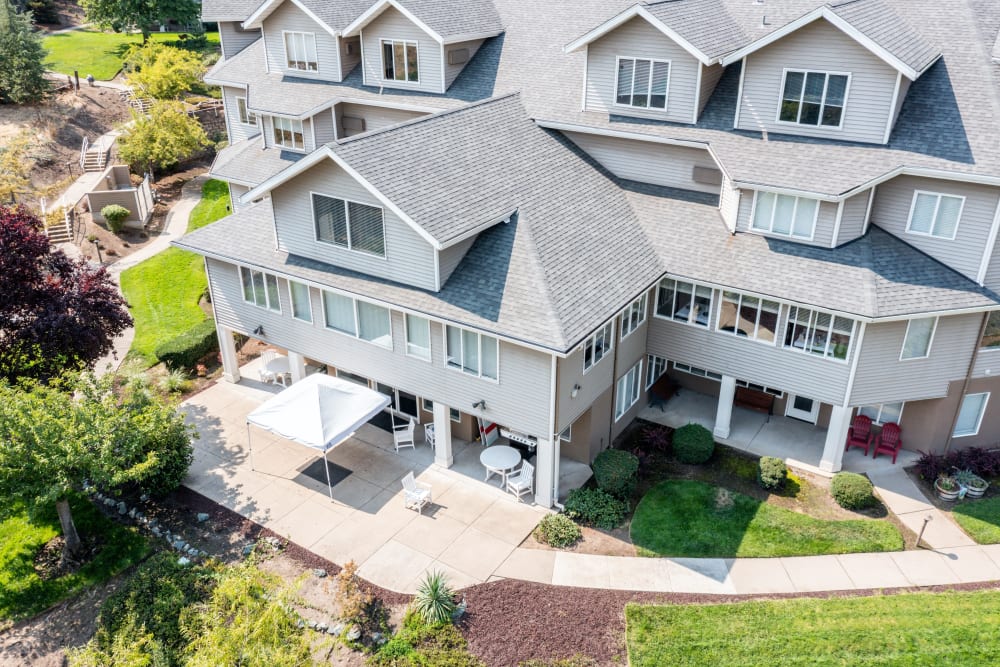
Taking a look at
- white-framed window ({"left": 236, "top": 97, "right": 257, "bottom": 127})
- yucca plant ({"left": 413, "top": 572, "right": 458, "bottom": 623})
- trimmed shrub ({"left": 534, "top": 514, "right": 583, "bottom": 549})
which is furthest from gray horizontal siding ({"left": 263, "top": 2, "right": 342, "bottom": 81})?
yucca plant ({"left": 413, "top": 572, "right": 458, "bottom": 623})

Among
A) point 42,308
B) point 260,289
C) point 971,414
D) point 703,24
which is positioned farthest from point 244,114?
point 971,414

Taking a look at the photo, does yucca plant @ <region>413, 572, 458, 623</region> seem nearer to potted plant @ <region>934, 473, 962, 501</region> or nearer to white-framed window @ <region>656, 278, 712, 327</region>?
white-framed window @ <region>656, 278, 712, 327</region>

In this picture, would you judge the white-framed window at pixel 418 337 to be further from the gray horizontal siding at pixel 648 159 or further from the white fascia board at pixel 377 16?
the white fascia board at pixel 377 16

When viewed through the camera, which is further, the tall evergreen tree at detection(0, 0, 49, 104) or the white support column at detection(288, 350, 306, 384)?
the tall evergreen tree at detection(0, 0, 49, 104)

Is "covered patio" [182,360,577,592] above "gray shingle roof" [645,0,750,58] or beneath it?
beneath

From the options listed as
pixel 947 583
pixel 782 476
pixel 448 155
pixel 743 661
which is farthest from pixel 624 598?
pixel 448 155

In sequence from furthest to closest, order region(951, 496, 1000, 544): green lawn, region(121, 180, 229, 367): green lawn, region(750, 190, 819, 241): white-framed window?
region(121, 180, 229, 367): green lawn < region(750, 190, 819, 241): white-framed window < region(951, 496, 1000, 544): green lawn

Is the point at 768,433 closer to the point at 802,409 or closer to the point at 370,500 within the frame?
the point at 802,409
